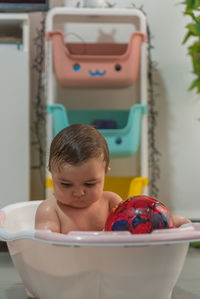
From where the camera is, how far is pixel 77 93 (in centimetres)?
202

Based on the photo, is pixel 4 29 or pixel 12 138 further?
pixel 4 29

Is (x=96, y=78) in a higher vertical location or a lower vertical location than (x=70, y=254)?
higher

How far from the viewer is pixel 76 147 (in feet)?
3.26

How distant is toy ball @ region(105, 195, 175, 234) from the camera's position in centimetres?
98

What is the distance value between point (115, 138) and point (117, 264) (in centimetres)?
89

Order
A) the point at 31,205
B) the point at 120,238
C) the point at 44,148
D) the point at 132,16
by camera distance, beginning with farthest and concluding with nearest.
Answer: the point at 44,148, the point at 132,16, the point at 31,205, the point at 120,238

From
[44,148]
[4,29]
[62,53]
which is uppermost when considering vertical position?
[4,29]

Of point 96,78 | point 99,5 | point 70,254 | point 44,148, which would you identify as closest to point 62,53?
point 96,78

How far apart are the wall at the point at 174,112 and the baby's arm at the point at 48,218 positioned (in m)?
1.06

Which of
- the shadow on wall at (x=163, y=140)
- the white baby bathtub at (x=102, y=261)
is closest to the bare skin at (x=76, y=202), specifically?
the white baby bathtub at (x=102, y=261)

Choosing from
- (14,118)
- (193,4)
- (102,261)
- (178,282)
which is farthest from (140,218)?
(193,4)

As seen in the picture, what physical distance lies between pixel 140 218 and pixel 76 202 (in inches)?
6.2

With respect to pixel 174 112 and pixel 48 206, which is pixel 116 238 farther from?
pixel 174 112

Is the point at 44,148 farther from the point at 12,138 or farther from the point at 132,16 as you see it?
the point at 132,16
